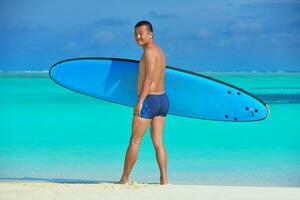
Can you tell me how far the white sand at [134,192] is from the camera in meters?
4.64

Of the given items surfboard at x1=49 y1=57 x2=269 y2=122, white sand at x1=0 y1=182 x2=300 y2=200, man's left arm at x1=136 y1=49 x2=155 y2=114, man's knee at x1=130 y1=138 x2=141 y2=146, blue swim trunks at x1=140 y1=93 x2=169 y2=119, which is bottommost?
white sand at x1=0 y1=182 x2=300 y2=200

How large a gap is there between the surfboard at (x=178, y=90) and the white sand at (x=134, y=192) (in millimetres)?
889

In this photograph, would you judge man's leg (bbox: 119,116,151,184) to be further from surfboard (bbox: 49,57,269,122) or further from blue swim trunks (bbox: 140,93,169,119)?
surfboard (bbox: 49,57,269,122)

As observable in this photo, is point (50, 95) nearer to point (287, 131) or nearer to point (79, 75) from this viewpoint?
point (287, 131)

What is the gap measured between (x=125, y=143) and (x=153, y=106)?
483 centimetres

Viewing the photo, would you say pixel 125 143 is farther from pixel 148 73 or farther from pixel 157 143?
pixel 148 73

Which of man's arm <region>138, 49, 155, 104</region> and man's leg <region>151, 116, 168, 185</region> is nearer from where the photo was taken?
man's arm <region>138, 49, 155, 104</region>

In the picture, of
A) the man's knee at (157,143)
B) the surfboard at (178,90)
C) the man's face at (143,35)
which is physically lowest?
the man's knee at (157,143)

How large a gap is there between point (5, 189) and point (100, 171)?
2.35m

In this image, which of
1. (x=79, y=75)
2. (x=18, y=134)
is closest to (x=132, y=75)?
(x=79, y=75)

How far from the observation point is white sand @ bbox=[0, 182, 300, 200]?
4637 mm

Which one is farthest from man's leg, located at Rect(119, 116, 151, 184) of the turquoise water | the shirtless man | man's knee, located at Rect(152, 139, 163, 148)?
the turquoise water

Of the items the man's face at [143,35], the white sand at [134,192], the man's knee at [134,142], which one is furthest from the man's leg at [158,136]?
the man's face at [143,35]

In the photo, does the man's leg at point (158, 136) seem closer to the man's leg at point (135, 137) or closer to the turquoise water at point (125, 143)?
the man's leg at point (135, 137)
